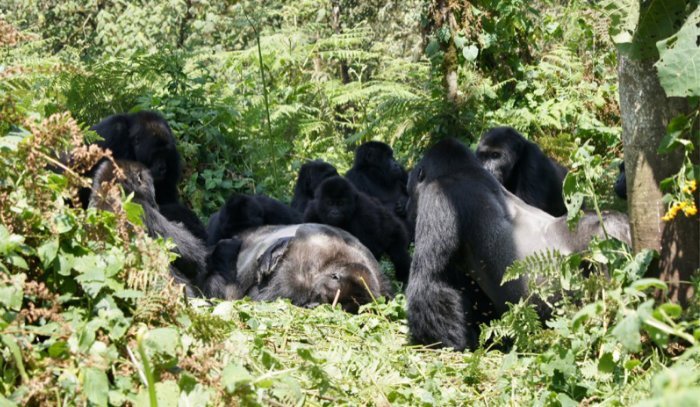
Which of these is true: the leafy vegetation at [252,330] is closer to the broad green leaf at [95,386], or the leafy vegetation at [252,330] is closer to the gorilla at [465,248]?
the broad green leaf at [95,386]

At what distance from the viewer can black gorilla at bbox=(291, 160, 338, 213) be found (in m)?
7.91

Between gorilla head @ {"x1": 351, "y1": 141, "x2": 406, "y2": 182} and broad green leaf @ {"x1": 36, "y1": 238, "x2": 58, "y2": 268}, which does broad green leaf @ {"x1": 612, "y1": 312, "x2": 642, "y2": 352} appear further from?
gorilla head @ {"x1": 351, "y1": 141, "x2": 406, "y2": 182}

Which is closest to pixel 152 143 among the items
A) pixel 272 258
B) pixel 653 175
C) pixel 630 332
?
pixel 272 258

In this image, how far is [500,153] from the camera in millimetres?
6289

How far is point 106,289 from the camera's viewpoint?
270 cm

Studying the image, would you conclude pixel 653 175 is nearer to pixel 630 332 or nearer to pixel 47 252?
pixel 630 332

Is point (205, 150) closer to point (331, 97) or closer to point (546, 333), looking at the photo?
point (331, 97)

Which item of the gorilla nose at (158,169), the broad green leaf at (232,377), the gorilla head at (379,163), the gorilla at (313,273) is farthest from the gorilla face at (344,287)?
the gorilla head at (379,163)

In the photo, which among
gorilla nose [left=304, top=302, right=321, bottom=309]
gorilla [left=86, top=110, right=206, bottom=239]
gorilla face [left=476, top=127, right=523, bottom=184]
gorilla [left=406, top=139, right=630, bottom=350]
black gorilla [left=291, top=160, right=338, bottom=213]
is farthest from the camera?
black gorilla [left=291, top=160, right=338, bottom=213]

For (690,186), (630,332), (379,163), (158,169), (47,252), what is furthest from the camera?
(379,163)

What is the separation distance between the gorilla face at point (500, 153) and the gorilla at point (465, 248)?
160 centimetres

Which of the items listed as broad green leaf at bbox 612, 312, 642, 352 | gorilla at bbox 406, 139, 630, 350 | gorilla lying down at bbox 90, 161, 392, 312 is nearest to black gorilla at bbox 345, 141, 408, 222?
gorilla lying down at bbox 90, 161, 392, 312

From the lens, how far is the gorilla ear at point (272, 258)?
5.85 meters

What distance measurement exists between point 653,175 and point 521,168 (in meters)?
3.28
